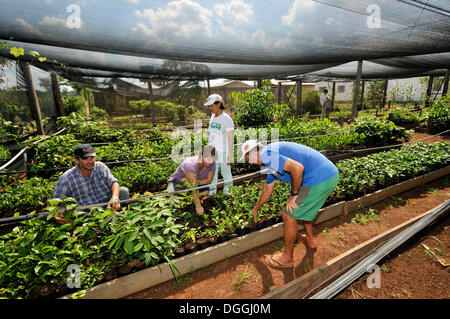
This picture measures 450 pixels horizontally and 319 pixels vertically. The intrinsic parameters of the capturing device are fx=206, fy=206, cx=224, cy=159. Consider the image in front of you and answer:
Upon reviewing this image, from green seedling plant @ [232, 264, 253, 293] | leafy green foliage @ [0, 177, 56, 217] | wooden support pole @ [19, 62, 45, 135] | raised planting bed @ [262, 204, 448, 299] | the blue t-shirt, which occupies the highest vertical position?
wooden support pole @ [19, 62, 45, 135]

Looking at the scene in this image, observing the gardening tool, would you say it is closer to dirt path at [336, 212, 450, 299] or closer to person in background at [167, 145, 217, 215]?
dirt path at [336, 212, 450, 299]

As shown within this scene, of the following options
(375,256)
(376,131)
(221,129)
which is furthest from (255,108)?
(375,256)

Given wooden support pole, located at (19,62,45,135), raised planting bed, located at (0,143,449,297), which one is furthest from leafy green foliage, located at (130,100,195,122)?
raised planting bed, located at (0,143,449,297)

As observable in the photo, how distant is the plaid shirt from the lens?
2504mm

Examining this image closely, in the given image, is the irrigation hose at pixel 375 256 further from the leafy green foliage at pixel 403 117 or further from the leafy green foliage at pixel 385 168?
the leafy green foliage at pixel 403 117

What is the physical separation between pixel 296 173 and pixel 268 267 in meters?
1.23

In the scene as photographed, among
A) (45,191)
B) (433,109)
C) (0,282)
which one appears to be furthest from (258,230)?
(433,109)

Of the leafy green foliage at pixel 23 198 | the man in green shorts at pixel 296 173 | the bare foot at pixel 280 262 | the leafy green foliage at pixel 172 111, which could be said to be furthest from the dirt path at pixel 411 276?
the leafy green foliage at pixel 172 111

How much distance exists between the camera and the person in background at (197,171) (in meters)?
2.88

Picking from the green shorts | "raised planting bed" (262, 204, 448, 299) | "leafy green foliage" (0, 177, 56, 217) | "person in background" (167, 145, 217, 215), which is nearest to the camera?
"raised planting bed" (262, 204, 448, 299)

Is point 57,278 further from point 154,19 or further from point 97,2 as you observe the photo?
point 154,19

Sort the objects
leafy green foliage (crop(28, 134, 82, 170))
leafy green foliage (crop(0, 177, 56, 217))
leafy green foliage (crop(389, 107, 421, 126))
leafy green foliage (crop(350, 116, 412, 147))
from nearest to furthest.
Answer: leafy green foliage (crop(0, 177, 56, 217)), leafy green foliage (crop(28, 134, 82, 170)), leafy green foliage (crop(350, 116, 412, 147)), leafy green foliage (crop(389, 107, 421, 126))

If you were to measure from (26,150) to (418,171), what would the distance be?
827cm

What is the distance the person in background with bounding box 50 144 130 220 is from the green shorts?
2143 millimetres
